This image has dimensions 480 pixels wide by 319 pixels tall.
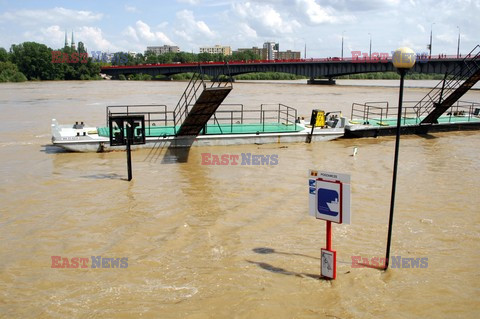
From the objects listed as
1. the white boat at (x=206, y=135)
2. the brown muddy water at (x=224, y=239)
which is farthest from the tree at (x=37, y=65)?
the brown muddy water at (x=224, y=239)

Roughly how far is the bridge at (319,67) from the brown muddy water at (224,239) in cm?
4872

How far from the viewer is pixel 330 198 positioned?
7.46m

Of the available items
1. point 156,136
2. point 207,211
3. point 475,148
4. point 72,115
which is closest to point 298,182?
point 207,211

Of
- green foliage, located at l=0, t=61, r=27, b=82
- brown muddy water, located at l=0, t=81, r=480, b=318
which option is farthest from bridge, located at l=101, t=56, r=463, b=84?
brown muddy water, located at l=0, t=81, r=480, b=318

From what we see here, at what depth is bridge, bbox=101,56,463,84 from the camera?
64.3 m

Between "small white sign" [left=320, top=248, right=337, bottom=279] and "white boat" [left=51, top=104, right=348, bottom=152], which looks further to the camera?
"white boat" [left=51, top=104, right=348, bottom=152]

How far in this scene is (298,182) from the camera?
15516 mm

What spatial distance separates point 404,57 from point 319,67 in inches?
3165

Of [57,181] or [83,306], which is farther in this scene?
[57,181]

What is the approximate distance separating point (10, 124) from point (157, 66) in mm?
77603

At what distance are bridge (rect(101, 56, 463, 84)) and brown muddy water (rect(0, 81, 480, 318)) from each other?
160 feet

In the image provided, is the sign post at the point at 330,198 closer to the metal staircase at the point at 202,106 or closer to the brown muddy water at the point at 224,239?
the brown muddy water at the point at 224,239

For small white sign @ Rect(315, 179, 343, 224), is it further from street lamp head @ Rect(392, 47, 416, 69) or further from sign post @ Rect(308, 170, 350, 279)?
street lamp head @ Rect(392, 47, 416, 69)

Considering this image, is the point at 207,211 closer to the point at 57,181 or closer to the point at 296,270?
the point at 296,270
